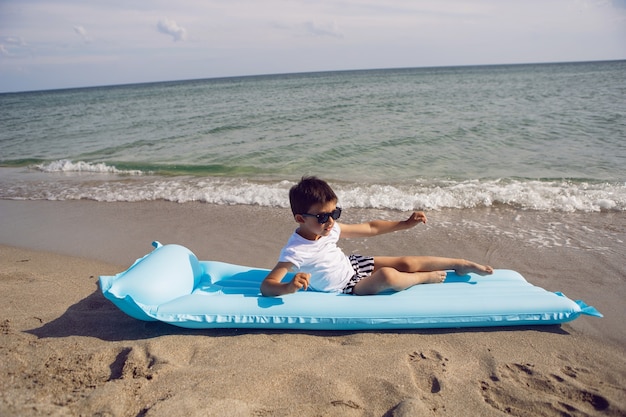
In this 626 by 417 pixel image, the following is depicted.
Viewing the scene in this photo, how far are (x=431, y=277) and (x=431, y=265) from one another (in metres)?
0.15

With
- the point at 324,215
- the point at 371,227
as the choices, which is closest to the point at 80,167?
the point at 371,227

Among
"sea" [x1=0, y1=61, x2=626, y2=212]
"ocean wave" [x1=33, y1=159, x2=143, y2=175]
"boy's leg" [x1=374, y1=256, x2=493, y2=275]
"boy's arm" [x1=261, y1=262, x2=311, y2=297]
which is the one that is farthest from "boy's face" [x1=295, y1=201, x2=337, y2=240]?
"ocean wave" [x1=33, y1=159, x2=143, y2=175]

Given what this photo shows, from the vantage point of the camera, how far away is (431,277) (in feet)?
12.0

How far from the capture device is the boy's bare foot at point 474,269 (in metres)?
3.68

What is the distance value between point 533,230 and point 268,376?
4.01m

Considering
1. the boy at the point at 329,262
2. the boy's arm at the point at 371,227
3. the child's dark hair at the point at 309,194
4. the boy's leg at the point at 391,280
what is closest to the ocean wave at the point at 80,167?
the boy's arm at the point at 371,227

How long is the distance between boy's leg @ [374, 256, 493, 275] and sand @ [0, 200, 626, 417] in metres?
0.62

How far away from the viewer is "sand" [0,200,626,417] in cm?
245

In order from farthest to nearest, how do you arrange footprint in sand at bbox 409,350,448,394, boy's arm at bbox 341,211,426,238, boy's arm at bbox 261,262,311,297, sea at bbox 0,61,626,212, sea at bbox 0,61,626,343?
1. sea at bbox 0,61,626,212
2. sea at bbox 0,61,626,343
3. boy's arm at bbox 341,211,426,238
4. boy's arm at bbox 261,262,311,297
5. footprint in sand at bbox 409,350,448,394

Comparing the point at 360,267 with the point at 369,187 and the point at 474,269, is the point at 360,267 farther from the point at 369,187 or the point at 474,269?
the point at 369,187

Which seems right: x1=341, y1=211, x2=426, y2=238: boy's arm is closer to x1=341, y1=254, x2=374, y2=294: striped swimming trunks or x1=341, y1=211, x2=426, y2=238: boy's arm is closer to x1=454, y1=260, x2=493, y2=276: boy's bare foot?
x1=341, y1=254, x2=374, y2=294: striped swimming trunks

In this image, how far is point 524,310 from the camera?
3.18 m

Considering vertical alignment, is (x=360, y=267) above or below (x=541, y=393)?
above

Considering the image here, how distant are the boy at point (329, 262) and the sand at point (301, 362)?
415 mm
